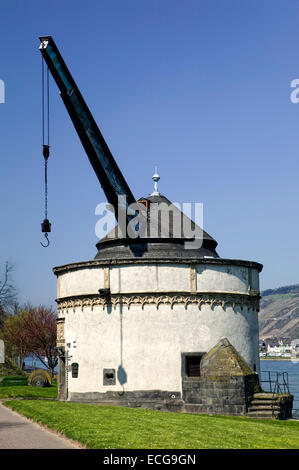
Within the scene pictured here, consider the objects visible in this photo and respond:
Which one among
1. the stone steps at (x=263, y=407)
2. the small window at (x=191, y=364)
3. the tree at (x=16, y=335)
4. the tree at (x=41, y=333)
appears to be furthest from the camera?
the tree at (x=16, y=335)

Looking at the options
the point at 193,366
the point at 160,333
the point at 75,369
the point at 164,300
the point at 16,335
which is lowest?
the point at 75,369

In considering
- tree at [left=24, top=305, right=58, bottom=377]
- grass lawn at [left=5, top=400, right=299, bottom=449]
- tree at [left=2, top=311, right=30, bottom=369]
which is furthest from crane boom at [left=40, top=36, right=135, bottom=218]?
tree at [left=2, top=311, right=30, bottom=369]

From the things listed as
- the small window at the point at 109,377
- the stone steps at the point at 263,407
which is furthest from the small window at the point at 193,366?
the small window at the point at 109,377

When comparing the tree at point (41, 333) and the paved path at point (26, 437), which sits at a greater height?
the tree at point (41, 333)

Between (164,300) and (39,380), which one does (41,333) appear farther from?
(164,300)

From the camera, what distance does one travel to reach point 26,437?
17.5 meters

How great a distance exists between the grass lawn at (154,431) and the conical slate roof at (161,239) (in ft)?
34.6

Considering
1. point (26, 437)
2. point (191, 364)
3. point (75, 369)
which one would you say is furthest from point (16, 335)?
point (26, 437)

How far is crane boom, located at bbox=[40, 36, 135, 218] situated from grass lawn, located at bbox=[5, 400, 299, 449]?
10898mm

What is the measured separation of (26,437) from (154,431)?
3.71 m

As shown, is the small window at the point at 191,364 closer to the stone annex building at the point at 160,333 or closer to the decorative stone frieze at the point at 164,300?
the stone annex building at the point at 160,333

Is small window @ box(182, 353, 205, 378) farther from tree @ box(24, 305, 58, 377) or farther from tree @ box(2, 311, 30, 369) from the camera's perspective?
tree @ box(2, 311, 30, 369)

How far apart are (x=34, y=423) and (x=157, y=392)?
1034cm

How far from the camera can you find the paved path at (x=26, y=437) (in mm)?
15914
